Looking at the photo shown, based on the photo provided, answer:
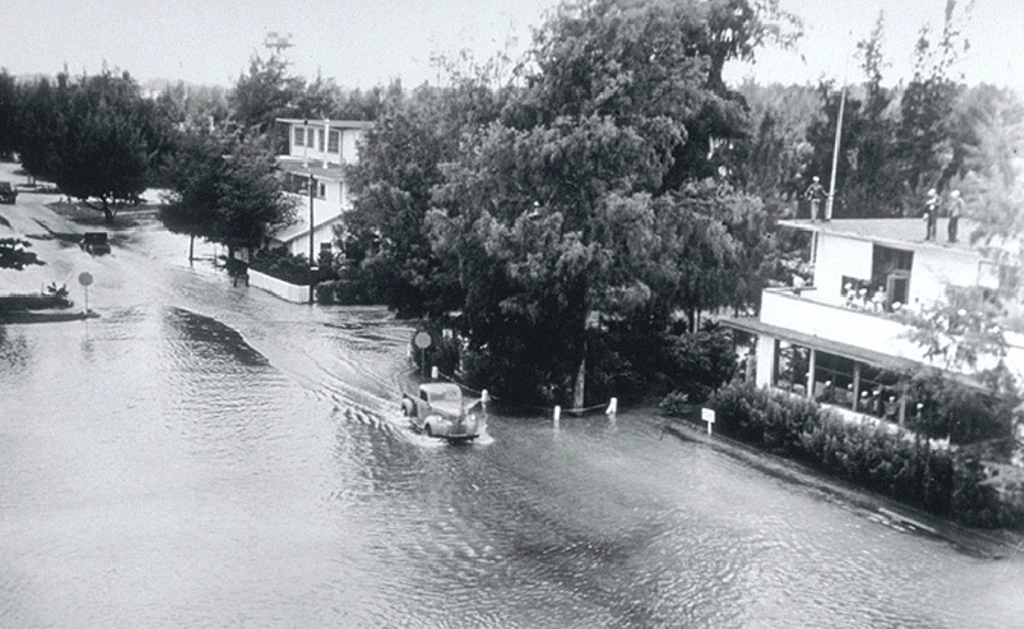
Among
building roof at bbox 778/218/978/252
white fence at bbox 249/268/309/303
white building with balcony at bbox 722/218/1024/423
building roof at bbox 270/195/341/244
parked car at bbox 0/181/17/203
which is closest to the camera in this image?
white building with balcony at bbox 722/218/1024/423

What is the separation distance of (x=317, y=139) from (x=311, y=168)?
17.0 ft

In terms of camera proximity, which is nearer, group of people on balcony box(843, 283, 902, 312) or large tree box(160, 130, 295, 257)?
group of people on balcony box(843, 283, 902, 312)

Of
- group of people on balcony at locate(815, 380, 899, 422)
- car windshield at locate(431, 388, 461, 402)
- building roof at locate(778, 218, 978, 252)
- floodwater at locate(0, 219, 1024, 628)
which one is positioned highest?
building roof at locate(778, 218, 978, 252)

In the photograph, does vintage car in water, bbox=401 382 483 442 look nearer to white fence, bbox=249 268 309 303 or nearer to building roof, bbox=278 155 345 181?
white fence, bbox=249 268 309 303

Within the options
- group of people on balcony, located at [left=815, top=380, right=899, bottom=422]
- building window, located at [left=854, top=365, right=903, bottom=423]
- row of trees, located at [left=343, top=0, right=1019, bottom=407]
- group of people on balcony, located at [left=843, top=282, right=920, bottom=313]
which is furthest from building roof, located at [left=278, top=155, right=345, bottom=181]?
building window, located at [left=854, top=365, right=903, bottom=423]

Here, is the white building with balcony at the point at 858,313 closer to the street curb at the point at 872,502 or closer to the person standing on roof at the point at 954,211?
the person standing on roof at the point at 954,211

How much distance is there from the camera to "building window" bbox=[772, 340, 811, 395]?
28766 millimetres

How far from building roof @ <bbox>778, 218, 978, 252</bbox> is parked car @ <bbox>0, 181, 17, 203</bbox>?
27.3 meters

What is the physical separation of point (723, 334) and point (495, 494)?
14282 mm

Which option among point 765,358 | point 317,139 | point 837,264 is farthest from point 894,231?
point 317,139

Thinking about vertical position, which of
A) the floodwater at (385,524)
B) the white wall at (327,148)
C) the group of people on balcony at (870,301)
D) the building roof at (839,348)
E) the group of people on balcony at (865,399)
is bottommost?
the floodwater at (385,524)

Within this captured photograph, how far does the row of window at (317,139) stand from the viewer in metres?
61.5

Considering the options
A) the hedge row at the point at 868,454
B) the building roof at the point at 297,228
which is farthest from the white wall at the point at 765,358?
the building roof at the point at 297,228

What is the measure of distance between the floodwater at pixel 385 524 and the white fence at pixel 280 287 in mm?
12911
